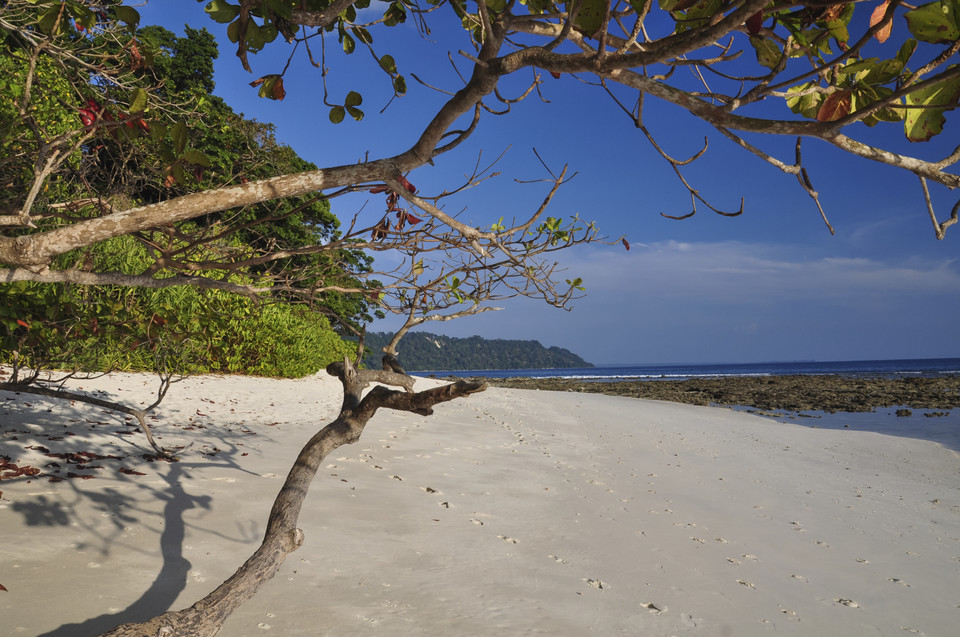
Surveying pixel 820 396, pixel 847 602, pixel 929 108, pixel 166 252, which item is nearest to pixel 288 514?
pixel 166 252

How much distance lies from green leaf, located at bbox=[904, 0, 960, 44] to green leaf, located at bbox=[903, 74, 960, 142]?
0.10 metres

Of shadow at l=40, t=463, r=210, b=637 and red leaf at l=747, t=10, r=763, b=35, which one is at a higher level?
red leaf at l=747, t=10, r=763, b=35

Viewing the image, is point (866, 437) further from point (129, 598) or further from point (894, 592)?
point (129, 598)

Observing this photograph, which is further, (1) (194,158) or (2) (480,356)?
(2) (480,356)

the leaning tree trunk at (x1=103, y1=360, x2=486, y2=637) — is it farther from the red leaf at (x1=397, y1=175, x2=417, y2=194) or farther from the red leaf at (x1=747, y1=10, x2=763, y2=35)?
the red leaf at (x1=747, y1=10, x2=763, y2=35)

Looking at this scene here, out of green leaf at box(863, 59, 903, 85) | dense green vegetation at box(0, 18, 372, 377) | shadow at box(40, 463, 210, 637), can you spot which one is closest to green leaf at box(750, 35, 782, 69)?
A: green leaf at box(863, 59, 903, 85)

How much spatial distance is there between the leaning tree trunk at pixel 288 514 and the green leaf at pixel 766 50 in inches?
56.5

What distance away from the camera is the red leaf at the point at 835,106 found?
1.40 m

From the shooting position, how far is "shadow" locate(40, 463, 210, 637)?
2.18 meters

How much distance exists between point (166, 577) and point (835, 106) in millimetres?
3310

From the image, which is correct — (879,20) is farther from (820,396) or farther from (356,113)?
(820,396)

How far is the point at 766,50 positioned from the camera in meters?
1.53

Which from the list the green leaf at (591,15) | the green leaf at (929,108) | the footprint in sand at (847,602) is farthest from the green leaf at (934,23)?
the footprint in sand at (847,602)

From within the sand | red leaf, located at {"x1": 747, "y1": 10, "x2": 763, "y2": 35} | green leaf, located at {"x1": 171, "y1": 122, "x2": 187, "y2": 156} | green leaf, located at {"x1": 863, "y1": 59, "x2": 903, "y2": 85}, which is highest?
red leaf, located at {"x1": 747, "y1": 10, "x2": 763, "y2": 35}
